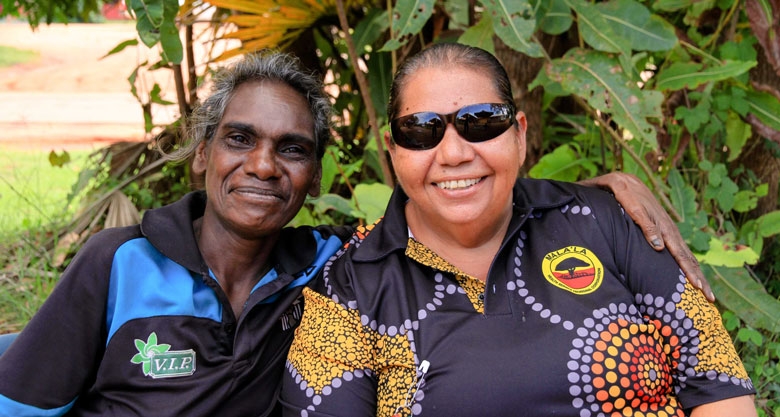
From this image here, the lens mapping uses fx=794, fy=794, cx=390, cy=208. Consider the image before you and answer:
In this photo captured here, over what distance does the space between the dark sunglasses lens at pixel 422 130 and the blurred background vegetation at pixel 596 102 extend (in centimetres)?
61

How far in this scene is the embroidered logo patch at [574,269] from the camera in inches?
81.1

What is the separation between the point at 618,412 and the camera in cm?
198

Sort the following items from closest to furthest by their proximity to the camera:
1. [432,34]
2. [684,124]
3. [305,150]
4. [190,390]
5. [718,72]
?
[190,390] → [305,150] → [718,72] → [684,124] → [432,34]

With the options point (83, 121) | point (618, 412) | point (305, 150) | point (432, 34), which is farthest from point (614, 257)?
point (83, 121)

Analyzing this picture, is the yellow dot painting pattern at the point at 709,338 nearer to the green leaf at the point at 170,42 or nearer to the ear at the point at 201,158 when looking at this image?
the ear at the point at 201,158

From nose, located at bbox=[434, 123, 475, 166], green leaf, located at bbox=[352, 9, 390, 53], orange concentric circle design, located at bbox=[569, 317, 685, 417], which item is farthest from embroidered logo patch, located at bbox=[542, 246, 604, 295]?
green leaf, located at bbox=[352, 9, 390, 53]

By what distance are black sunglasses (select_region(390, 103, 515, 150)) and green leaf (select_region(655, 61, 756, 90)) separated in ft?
4.03

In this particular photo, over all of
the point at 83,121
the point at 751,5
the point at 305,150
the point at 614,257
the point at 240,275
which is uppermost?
the point at 751,5

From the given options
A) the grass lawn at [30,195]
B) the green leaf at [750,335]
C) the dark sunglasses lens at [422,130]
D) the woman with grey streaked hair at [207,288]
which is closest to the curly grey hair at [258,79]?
the woman with grey streaked hair at [207,288]

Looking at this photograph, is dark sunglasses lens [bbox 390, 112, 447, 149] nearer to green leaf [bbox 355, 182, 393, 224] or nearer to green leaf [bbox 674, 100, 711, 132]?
green leaf [bbox 355, 182, 393, 224]

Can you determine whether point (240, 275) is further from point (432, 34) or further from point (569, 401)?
point (432, 34)

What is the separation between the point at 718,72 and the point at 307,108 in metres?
1.57

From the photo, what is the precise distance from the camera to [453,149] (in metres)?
2.02

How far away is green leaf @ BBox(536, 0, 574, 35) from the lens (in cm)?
285
